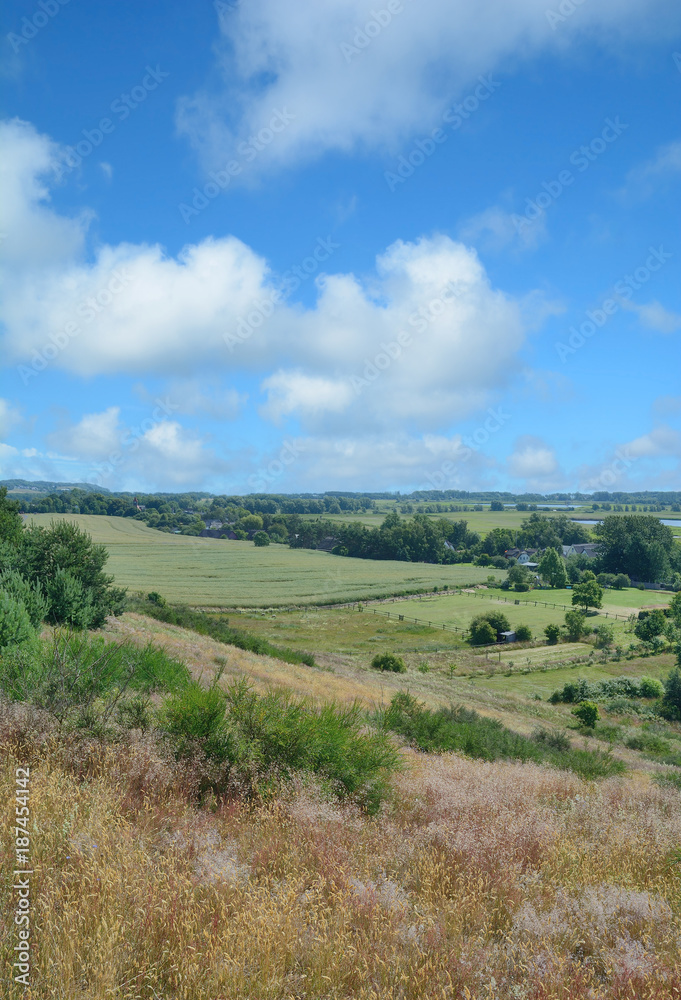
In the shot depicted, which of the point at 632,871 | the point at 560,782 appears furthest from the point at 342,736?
the point at 560,782

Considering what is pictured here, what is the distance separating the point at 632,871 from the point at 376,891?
2645mm

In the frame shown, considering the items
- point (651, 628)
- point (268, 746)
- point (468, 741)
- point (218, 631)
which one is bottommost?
point (651, 628)

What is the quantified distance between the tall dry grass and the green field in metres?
57.6

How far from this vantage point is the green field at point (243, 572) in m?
73.3

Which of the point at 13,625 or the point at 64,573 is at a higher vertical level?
the point at 13,625

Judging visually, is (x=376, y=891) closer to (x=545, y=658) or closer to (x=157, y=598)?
(x=157, y=598)

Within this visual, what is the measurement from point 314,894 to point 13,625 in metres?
8.54

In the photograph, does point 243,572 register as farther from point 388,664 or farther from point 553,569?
point 553,569

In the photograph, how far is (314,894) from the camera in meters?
3.54

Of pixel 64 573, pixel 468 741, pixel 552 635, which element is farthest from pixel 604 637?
pixel 64 573

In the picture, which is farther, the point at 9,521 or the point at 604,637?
the point at 604,637

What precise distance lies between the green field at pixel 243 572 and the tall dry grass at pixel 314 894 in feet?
189

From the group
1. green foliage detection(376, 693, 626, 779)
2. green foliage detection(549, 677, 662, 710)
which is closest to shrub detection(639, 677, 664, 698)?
green foliage detection(549, 677, 662, 710)

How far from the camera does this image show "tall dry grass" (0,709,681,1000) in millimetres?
2895
